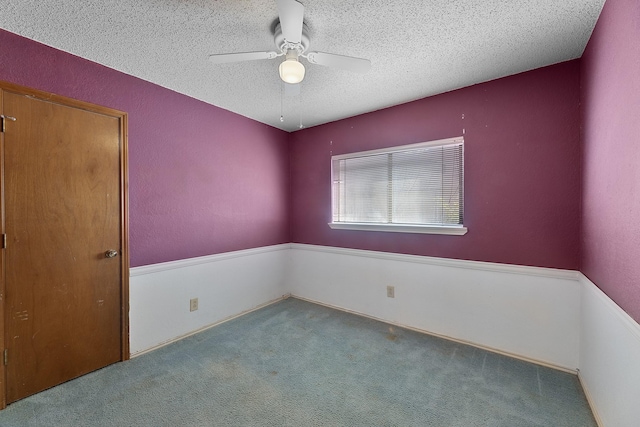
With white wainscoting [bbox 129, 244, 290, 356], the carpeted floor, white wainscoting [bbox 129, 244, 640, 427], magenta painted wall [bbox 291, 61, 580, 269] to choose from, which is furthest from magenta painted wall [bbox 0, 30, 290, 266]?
magenta painted wall [bbox 291, 61, 580, 269]

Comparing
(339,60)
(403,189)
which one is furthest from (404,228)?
(339,60)

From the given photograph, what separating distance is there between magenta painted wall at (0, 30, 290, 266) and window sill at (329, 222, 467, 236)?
999mm

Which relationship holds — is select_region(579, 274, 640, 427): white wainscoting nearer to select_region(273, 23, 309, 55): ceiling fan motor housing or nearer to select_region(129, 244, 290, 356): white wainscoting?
select_region(273, 23, 309, 55): ceiling fan motor housing

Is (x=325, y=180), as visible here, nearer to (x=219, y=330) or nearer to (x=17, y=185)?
(x=219, y=330)

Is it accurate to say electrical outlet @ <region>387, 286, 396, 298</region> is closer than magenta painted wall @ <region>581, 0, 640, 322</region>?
No

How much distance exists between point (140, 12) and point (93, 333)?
7.32 feet

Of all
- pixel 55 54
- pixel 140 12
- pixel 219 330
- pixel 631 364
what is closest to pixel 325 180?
pixel 219 330

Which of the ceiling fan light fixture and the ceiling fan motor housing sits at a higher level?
the ceiling fan motor housing

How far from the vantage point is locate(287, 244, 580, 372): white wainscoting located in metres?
2.06

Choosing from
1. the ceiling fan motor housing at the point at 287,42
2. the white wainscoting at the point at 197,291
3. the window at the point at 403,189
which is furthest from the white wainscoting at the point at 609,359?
the white wainscoting at the point at 197,291

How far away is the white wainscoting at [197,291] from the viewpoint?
7.60 ft

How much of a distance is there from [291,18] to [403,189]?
1992mm

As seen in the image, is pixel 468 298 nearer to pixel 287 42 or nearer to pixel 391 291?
pixel 391 291

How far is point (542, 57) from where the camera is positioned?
1958 mm
